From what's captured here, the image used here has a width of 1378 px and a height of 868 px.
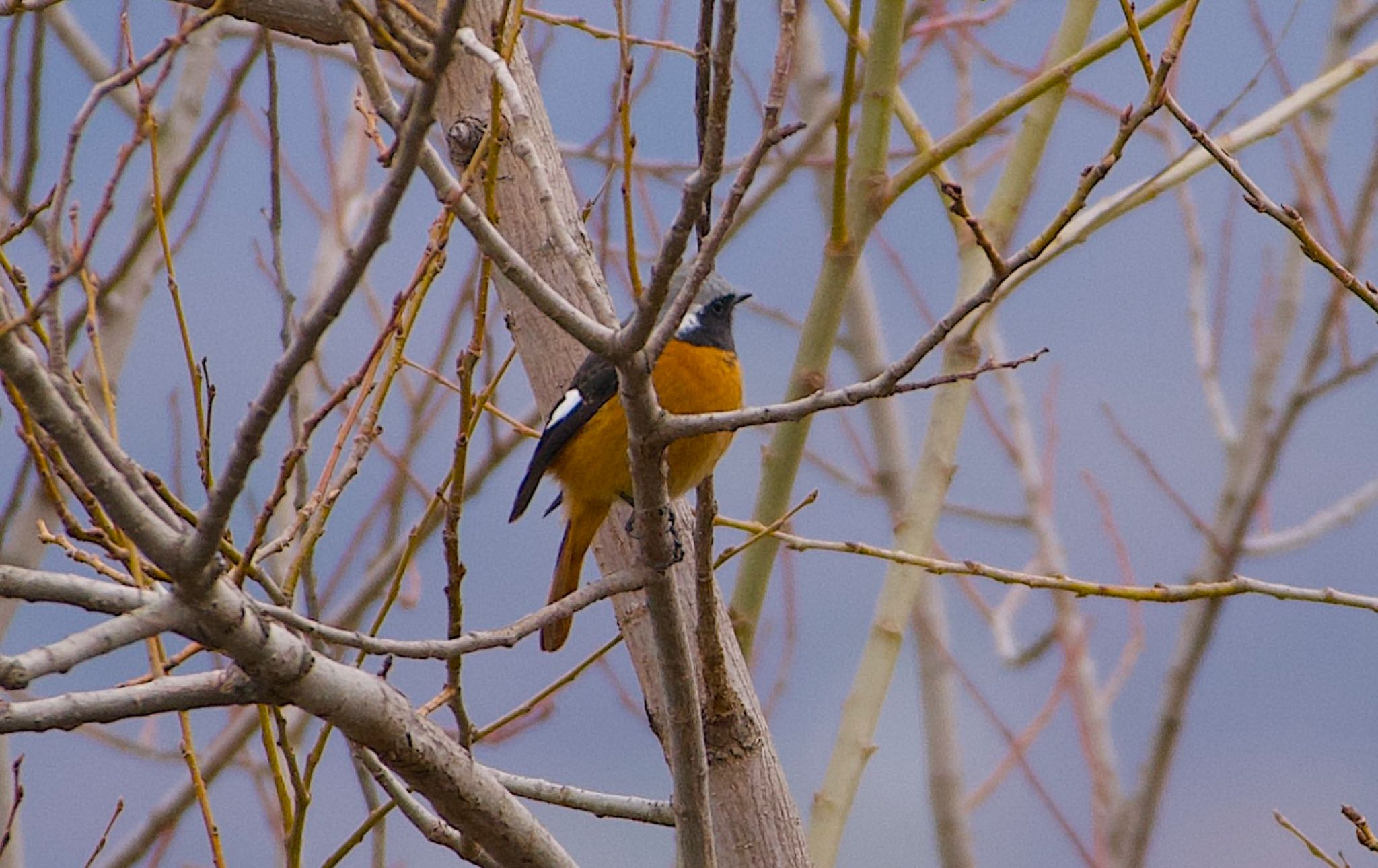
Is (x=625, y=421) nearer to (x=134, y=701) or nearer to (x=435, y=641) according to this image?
(x=435, y=641)

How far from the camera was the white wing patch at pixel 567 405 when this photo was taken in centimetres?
330

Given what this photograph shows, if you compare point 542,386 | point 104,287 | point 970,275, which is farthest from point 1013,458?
point 104,287

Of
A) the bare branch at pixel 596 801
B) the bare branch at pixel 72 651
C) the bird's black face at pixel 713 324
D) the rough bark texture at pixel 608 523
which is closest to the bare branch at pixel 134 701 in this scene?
the bare branch at pixel 72 651

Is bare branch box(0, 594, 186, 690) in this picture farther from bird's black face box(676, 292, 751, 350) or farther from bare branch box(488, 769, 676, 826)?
bird's black face box(676, 292, 751, 350)

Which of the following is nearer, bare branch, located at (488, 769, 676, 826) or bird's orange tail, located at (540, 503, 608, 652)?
bare branch, located at (488, 769, 676, 826)

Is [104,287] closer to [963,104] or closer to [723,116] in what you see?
[723,116]

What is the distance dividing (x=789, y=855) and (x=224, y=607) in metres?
1.65

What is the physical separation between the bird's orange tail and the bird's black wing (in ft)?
0.42

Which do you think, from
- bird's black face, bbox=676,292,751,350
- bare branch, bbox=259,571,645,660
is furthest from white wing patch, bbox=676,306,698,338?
bare branch, bbox=259,571,645,660

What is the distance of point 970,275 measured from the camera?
376 cm

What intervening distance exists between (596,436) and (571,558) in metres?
0.33

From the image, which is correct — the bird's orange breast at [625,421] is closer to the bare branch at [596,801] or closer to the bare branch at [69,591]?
the bare branch at [596,801]

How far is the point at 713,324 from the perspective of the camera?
369cm

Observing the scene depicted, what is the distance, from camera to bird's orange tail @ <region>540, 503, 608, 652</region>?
134 inches
